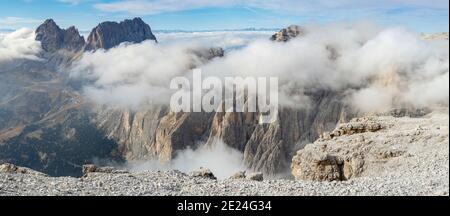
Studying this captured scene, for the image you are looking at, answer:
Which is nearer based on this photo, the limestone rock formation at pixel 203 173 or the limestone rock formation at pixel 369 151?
the limestone rock formation at pixel 203 173

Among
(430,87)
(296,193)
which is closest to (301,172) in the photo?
(296,193)

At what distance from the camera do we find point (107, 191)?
90.6 feet

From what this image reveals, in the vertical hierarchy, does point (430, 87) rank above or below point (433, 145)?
below

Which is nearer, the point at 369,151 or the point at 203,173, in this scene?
the point at 203,173

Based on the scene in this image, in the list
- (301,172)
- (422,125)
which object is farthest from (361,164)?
(422,125)

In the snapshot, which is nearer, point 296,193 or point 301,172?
point 296,193

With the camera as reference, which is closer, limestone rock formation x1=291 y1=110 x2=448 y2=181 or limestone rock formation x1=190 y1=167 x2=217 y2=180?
limestone rock formation x1=190 y1=167 x2=217 y2=180

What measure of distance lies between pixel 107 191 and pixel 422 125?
1324 inches

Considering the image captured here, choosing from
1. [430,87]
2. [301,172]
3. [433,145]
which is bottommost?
[430,87]
